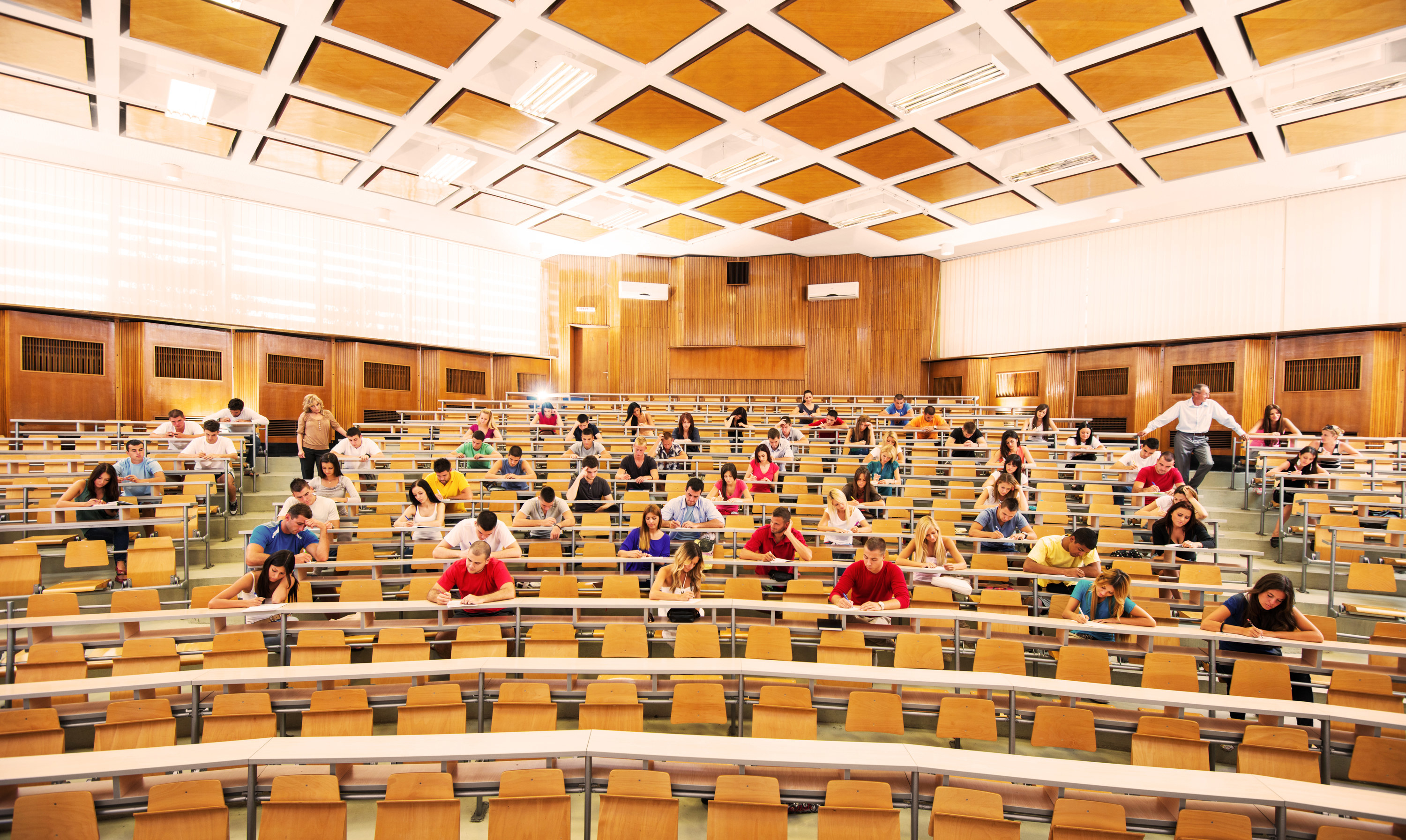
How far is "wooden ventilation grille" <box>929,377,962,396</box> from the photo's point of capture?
1355cm

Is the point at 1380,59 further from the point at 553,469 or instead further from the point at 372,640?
the point at 372,640

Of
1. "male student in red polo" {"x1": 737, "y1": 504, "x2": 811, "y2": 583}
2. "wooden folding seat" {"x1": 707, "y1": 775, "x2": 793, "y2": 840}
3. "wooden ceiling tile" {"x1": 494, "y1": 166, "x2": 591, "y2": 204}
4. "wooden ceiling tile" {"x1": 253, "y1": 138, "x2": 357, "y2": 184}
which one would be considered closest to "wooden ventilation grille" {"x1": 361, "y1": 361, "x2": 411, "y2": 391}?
"wooden ceiling tile" {"x1": 253, "y1": 138, "x2": 357, "y2": 184}

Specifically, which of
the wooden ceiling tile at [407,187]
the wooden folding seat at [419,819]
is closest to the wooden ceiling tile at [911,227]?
the wooden ceiling tile at [407,187]

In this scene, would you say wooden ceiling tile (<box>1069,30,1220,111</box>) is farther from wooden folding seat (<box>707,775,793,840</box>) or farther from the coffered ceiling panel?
wooden folding seat (<box>707,775,793,840</box>)

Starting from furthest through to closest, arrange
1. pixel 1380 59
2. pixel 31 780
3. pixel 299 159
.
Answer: pixel 299 159
pixel 1380 59
pixel 31 780

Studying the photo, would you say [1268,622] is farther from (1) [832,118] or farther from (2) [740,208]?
(2) [740,208]

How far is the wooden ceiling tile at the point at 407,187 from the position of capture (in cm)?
935

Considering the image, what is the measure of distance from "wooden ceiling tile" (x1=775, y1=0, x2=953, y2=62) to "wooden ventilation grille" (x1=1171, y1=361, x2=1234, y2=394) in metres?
7.75

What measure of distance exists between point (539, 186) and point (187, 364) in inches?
253

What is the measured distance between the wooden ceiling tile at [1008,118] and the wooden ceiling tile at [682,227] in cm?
493

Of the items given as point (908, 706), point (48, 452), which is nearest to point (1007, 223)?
point (908, 706)

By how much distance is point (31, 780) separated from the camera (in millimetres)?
2242

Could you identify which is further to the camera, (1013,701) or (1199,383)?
(1199,383)

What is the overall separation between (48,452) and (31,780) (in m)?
5.97
